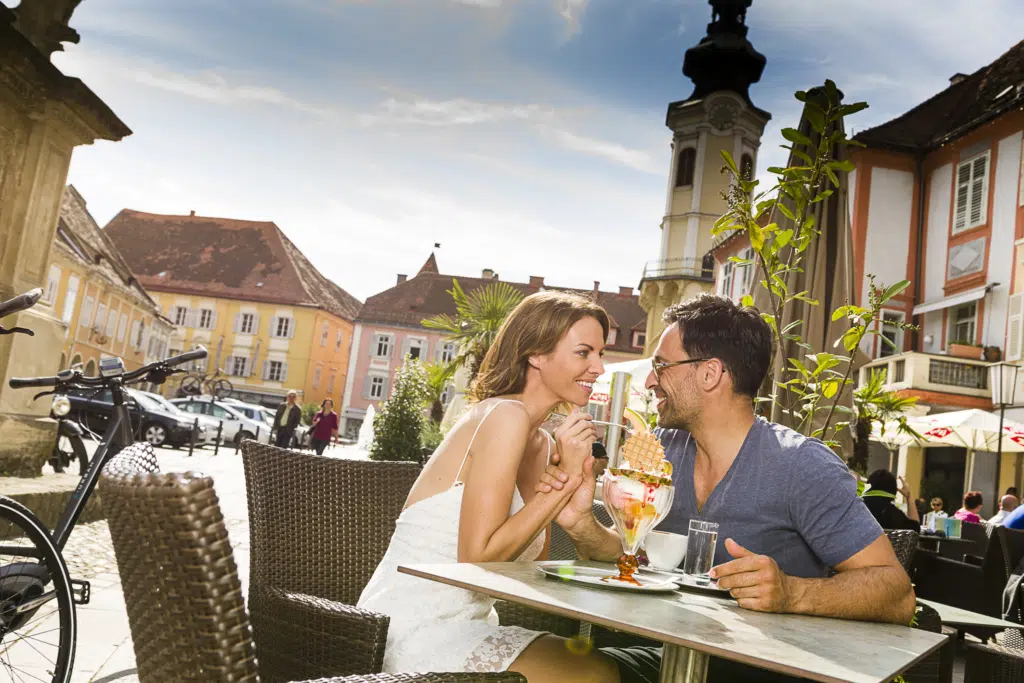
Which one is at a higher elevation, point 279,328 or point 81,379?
point 279,328

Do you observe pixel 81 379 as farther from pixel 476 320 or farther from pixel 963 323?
pixel 963 323

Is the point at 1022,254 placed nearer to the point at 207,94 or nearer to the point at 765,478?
the point at 207,94

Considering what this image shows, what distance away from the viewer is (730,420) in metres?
2.56

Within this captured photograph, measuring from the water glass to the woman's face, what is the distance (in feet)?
2.18

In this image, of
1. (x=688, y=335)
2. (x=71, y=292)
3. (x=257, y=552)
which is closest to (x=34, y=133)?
(x=257, y=552)

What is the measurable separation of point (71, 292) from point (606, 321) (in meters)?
35.1

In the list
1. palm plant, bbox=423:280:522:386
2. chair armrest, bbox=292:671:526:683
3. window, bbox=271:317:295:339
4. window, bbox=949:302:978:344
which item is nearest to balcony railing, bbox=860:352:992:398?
window, bbox=949:302:978:344

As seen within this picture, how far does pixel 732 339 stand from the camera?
8.55 ft

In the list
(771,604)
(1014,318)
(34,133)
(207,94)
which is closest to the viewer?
(771,604)

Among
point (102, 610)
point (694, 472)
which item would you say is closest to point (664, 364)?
point (694, 472)

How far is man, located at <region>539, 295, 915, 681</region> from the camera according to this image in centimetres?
197

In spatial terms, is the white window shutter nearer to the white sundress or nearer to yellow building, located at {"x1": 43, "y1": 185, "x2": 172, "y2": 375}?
the white sundress

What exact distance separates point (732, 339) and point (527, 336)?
0.62m

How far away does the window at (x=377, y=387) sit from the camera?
5669cm
